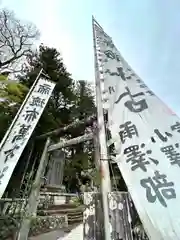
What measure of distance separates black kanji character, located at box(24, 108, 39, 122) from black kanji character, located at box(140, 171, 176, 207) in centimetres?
427

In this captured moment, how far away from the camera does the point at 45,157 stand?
6.64 m

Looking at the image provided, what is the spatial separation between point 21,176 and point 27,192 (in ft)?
3.98

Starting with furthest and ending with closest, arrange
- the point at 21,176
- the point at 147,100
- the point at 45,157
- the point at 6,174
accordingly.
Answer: the point at 21,176
the point at 45,157
the point at 6,174
the point at 147,100

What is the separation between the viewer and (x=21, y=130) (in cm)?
564

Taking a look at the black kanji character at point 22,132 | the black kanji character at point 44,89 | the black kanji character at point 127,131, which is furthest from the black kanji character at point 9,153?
the black kanji character at point 127,131

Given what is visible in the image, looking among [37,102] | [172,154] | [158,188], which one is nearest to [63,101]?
[37,102]

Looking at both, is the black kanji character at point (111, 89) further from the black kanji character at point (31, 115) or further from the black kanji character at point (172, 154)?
the black kanji character at point (31, 115)

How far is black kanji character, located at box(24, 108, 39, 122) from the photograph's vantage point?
5.94m

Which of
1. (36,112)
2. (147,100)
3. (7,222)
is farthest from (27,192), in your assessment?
(147,100)

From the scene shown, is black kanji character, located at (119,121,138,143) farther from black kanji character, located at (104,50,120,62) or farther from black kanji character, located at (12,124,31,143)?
black kanji character, located at (12,124,31,143)

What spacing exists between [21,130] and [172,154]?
4092mm

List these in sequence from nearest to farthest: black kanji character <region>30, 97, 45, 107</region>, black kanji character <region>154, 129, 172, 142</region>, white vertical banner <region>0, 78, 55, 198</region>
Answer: black kanji character <region>154, 129, 172, 142</region> → white vertical banner <region>0, 78, 55, 198</region> → black kanji character <region>30, 97, 45, 107</region>

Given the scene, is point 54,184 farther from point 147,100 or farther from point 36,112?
point 147,100

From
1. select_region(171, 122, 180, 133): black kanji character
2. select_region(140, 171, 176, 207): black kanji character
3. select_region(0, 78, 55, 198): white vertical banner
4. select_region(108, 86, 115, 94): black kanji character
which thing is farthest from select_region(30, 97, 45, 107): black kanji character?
select_region(140, 171, 176, 207): black kanji character
